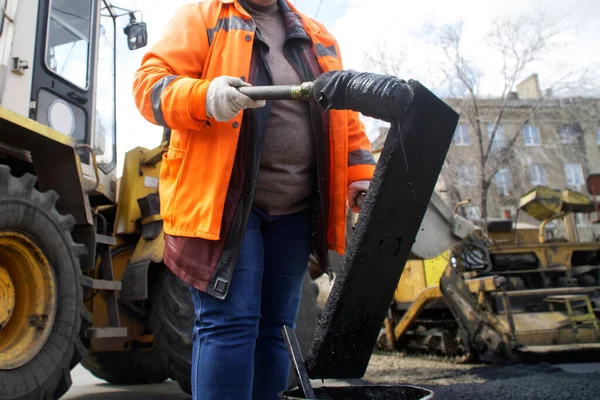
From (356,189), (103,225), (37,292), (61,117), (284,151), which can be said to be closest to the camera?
(284,151)

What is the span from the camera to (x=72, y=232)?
3.69m

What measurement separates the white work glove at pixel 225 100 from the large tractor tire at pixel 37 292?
1.68 m

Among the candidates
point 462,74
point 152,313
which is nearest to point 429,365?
point 152,313

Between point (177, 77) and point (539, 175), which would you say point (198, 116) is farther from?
point (539, 175)

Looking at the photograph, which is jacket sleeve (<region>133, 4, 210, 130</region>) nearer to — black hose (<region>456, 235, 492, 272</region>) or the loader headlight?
the loader headlight

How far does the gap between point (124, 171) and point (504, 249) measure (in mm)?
5586

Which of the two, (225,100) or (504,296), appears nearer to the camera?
(225,100)

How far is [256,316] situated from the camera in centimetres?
180

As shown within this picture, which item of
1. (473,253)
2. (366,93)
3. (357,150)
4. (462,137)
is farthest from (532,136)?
(366,93)

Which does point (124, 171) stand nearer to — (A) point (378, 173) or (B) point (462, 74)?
(A) point (378, 173)

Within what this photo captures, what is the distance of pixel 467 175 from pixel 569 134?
9.46 meters

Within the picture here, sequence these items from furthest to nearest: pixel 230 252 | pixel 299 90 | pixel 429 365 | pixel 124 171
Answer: pixel 429 365 < pixel 124 171 < pixel 230 252 < pixel 299 90

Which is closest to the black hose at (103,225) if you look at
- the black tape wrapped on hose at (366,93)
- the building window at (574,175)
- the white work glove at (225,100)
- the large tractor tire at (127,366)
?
the large tractor tire at (127,366)

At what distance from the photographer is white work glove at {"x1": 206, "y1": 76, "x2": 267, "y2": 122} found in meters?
1.63
